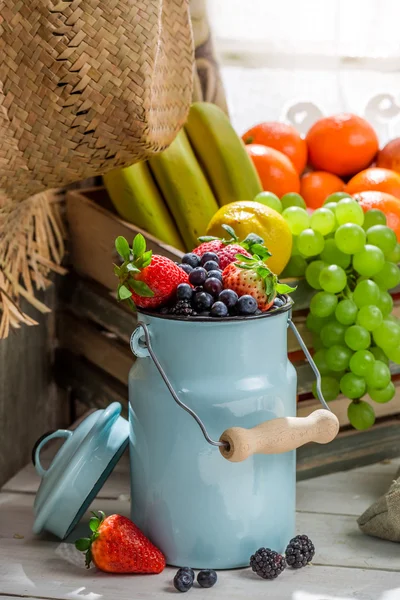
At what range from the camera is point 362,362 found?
1183 mm

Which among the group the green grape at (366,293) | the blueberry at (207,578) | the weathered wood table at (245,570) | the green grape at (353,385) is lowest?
the weathered wood table at (245,570)

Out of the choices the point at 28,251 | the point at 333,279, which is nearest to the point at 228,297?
the point at 333,279

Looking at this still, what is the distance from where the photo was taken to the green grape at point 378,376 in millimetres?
1186

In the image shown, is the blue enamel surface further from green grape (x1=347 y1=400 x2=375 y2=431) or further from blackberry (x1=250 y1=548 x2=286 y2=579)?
green grape (x1=347 y1=400 x2=375 y2=431)

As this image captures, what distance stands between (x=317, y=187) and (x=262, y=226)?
36 cm

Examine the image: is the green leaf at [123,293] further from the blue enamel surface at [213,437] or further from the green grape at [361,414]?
the green grape at [361,414]

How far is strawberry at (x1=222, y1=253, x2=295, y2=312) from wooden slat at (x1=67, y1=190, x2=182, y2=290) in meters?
0.36

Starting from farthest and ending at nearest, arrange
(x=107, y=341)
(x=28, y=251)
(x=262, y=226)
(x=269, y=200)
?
(x=107, y=341) < (x=28, y=251) < (x=269, y=200) < (x=262, y=226)

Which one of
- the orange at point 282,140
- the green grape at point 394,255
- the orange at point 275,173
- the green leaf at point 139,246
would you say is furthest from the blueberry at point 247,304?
the orange at point 282,140

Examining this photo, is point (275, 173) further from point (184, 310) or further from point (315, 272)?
point (184, 310)

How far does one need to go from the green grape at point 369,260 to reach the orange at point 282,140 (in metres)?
0.38

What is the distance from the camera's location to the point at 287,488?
1072 millimetres

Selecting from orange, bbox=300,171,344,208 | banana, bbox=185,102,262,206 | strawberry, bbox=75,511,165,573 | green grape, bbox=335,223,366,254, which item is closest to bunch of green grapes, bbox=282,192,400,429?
green grape, bbox=335,223,366,254

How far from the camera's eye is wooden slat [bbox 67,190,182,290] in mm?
1400
